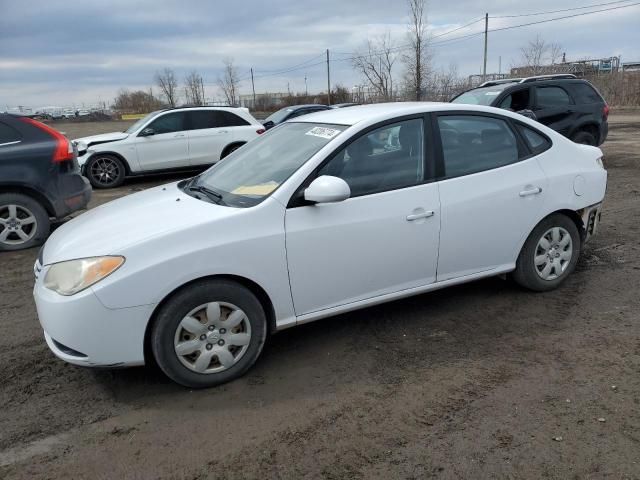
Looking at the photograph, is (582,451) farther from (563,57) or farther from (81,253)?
(563,57)

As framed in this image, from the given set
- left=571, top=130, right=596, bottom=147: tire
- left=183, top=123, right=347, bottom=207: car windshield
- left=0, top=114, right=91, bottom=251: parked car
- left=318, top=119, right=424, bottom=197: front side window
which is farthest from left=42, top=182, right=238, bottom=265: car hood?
left=571, top=130, right=596, bottom=147: tire

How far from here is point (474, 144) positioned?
4.11 meters

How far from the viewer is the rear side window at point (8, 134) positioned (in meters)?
6.47

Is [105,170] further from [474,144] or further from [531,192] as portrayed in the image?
[531,192]

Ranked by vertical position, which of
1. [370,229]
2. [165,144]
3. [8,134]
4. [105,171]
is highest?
[8,134]

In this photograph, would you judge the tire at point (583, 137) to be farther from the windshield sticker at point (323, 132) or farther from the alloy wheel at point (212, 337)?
the alloy wheel at point (212, 337)

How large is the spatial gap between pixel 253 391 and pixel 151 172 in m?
9.44

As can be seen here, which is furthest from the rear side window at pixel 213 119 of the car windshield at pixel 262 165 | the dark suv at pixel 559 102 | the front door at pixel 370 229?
the front door at pixel 370 229

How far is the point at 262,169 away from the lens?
3.84 metres

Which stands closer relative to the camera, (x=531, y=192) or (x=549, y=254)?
(x=531, y=192)

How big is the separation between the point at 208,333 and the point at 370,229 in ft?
4.05

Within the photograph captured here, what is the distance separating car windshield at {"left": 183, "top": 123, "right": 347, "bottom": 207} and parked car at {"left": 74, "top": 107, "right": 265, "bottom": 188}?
7.80 meters

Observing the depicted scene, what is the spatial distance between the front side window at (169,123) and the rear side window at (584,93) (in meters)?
8.14

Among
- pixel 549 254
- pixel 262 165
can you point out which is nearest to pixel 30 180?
pixel 262 165
